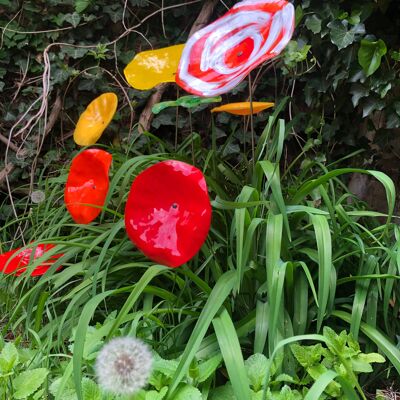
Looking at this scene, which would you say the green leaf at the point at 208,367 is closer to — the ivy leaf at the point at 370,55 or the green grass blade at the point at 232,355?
the green grass blade at the point at 232,355

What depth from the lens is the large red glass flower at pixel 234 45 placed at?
1.07 meters

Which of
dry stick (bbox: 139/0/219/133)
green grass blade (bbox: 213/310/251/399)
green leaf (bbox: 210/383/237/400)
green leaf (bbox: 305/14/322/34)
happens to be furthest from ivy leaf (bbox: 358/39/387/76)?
green leaf (bbox: 210/383/237/400)

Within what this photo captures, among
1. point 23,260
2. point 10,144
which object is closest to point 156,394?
point 23,260

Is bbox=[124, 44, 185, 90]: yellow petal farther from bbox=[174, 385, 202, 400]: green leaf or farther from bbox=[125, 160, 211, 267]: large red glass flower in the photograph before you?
bbox=[174, 385, 202, 400]: green leaf

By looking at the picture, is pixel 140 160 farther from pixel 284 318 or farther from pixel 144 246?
pixel 284 318

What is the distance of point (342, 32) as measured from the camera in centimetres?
175

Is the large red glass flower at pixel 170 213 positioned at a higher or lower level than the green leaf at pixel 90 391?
higher

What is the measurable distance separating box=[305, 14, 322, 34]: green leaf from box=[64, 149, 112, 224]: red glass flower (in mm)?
842

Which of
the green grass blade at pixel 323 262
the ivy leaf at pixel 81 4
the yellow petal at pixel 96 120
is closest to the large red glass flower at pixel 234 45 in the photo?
the green grass blade at pixel 323 262

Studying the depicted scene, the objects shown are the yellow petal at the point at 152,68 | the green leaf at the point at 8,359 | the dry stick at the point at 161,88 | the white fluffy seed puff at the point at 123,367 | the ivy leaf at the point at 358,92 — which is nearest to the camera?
the white fluffy seed puff at the point at 123,367

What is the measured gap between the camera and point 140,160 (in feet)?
5.26

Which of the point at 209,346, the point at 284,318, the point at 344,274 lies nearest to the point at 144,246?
the point at 209,346

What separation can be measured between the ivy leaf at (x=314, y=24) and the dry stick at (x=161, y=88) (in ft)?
1.92

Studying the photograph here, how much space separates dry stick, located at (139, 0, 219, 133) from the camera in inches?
89.0
